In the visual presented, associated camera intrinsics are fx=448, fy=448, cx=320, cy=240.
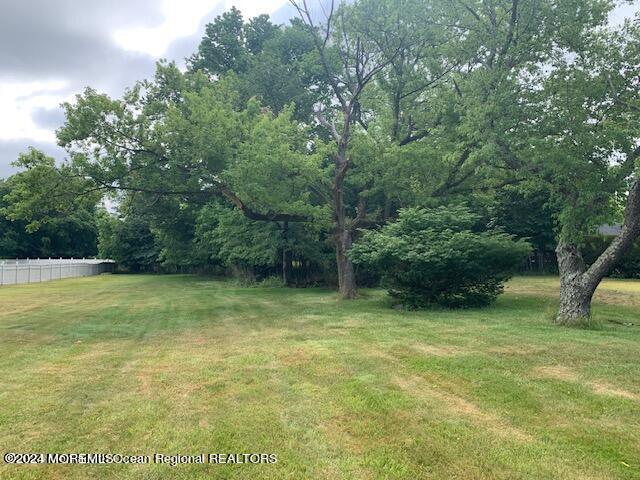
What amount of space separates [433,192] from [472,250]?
16.3 feet

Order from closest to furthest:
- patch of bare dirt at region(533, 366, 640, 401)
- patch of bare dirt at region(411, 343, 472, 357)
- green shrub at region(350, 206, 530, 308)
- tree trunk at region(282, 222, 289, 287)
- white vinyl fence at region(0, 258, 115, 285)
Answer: patch of bare dirt at region(533, 366, 640, 401) < patch of bare dirt at region(411, 343, 472, 357) < green shrub at region(350, 206, 530, 308) < tree trunk at region(282, 222, 289, 287) < white vinyl fence at region(0, 258, 115, 285)

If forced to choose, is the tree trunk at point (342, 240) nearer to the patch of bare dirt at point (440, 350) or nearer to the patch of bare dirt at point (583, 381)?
the patch of bare dirt at point (440, 350)

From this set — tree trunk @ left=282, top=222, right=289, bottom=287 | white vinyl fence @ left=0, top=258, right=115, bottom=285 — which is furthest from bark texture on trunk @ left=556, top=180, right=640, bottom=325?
white vinyl fence @ left=0, top=258, right=115, bottom=285

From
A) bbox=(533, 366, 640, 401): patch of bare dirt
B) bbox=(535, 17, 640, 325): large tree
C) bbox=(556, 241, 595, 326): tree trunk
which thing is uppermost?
bbox=(535, 17, 640, 325): large tree

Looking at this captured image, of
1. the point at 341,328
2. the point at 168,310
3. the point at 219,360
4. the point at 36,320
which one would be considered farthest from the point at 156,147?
the point at 219,360

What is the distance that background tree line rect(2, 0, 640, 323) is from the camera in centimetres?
1061

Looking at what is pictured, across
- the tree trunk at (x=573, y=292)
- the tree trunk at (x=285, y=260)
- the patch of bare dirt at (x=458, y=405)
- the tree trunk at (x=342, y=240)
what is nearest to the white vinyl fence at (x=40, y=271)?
the tree trunk at (x=285, y=260)

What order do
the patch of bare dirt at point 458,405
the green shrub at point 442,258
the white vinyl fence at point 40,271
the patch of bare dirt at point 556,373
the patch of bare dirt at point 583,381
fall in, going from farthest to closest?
the white vinyl fence at point 40,271
the green shrub at point 442,258
the patch of bare dirt at point 556,373
the patch of bare dirt at point 583,381
the patch of bare dirt at point 458,405

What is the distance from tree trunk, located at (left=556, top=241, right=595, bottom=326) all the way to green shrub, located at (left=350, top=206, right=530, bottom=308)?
2290 millimetres

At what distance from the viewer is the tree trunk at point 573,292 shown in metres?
10.2

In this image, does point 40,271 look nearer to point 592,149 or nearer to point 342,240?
point 342,240

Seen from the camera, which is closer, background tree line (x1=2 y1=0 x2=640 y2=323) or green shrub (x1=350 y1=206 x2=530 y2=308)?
background tree line (x1=2 y1=0 x2=640 y2=323)

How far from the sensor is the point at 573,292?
1040 centimetres

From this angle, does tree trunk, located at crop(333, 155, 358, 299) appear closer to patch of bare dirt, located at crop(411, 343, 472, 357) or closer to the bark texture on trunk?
the bark texture on trunk
